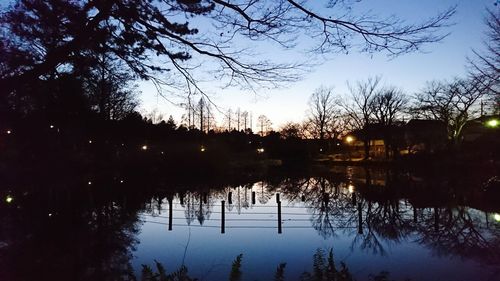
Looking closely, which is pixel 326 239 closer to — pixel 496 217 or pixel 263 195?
Answer: pixel 496 217

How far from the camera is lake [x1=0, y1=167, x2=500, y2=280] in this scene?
9633mm

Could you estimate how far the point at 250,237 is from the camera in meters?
13.9

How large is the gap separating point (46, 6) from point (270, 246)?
30.7ft

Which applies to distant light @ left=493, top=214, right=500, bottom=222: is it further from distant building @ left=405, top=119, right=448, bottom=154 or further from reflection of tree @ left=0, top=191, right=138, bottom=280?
distant building @ left=405, top=119, right=448, bottom=154

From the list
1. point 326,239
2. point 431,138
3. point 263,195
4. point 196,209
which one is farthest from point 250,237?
point 431,138

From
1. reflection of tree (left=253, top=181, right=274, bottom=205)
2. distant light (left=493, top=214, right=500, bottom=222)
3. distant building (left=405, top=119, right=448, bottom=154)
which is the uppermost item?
distant building (left=405, top=119, right=448, bottom=154)

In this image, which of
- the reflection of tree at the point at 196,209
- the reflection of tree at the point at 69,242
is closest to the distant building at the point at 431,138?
the reflection of tree at the point at 196,209

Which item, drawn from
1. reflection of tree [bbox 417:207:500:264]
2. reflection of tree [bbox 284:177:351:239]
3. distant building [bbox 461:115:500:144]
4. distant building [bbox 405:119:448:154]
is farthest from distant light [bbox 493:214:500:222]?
distant building [bbox 405:119:448:154]

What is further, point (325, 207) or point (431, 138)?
point (431, 138)

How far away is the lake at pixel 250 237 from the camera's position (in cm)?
963

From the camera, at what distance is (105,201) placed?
20.9 metres

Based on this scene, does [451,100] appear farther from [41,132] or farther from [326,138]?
[41,132]

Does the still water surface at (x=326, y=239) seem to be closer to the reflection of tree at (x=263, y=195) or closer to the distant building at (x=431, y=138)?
the reflection of tree at (x=263, y=195)

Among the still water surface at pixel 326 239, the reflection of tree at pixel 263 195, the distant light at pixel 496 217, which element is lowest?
the still water surface at pixel 326 239
